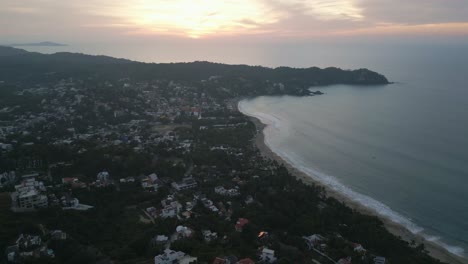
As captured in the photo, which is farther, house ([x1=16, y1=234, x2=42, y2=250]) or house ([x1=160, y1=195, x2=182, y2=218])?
house ([x1=160, y1=195, x2=182, y2=218])

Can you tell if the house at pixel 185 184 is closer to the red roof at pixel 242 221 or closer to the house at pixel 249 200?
the house at pixel 249 200

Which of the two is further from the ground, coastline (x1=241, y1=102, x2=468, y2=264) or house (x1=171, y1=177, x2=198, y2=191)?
house (x1=171, y1=177, x2=198, y2=191)

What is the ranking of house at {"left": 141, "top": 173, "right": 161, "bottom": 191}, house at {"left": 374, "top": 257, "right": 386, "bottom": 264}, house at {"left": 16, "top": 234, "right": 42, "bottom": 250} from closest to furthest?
house at {"left": 16, "top": 234, "right": 42, "bottom": 250} < house at {"left": 374, "top": 257, "right": 386, "bottom": 264} < house at {"left": 141, "top": 173, "right": 161, "bottom": 191}

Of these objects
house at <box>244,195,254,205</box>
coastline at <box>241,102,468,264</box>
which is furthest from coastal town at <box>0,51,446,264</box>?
coastline at <box>241,102,468,264</box>

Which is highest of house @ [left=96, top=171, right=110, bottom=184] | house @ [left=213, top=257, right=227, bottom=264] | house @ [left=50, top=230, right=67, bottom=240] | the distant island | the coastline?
the distant island

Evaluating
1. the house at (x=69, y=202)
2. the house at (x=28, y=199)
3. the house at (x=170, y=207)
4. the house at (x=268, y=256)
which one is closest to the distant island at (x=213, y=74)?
the house at (x=170, y=207)

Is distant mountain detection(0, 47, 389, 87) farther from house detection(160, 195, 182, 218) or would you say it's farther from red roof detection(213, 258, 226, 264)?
red roof detection(213, 258, 226, 264)

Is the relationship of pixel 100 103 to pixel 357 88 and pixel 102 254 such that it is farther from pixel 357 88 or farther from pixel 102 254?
pixel 357 88
